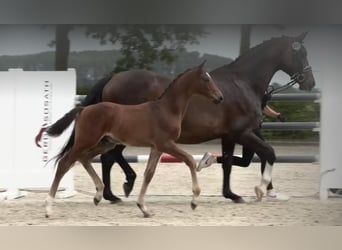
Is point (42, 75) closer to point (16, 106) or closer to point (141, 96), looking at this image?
point (16, 106)

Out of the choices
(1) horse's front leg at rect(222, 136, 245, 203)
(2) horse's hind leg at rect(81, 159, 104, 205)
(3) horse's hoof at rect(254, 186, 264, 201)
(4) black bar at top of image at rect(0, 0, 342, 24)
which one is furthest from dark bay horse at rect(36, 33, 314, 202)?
(4) black bar at top of image at rect(0, 0, 342, 24)

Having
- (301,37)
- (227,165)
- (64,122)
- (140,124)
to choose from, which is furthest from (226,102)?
(301,37)

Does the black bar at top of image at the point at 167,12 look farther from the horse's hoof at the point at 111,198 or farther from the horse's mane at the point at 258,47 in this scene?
the horse's hoof at the point at 111,198

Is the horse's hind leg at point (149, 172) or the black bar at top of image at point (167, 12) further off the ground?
the black bar at top of image at point (167, 12)

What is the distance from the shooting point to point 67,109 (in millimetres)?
3436

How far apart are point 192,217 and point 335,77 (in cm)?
102

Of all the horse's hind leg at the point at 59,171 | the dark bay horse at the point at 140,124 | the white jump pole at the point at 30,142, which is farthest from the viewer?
the white jump pole at the point at 30,142

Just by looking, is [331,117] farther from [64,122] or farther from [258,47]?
[64,122]

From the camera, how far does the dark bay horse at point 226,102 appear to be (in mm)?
3221

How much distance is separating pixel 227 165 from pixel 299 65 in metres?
0.82

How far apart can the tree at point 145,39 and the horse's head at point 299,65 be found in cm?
51

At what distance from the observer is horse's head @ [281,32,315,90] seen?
2.78 meters

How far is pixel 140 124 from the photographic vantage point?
303cm

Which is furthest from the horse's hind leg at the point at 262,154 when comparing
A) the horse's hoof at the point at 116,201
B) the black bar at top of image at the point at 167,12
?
the black bar at top of image at the point at 167,12
